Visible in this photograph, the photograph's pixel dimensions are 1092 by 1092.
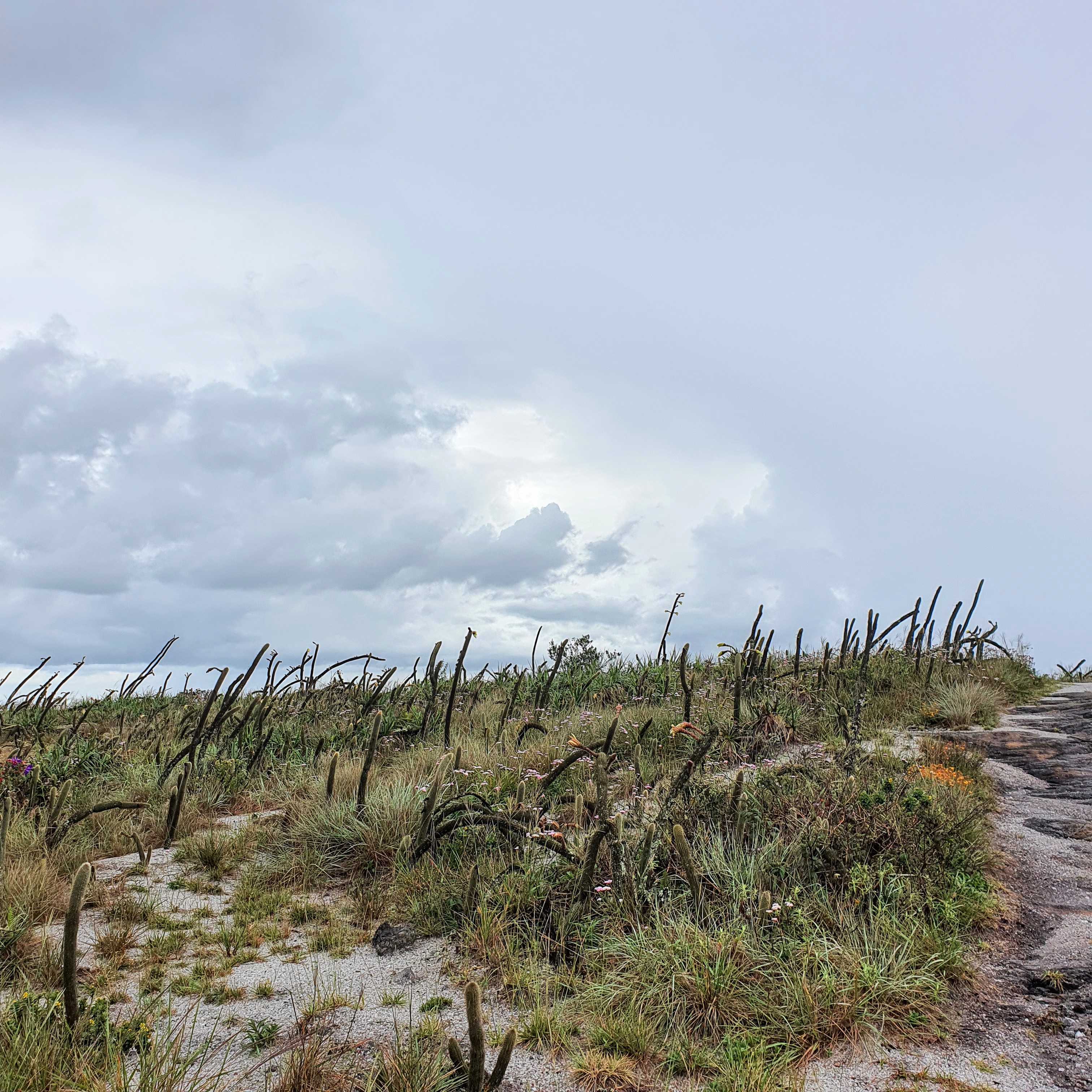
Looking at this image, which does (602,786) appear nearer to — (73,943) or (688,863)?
(688,863)

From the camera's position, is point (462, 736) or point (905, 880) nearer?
point (905, 880)

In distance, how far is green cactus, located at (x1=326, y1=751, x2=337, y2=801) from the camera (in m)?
6.74

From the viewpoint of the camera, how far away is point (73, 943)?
3.34 m

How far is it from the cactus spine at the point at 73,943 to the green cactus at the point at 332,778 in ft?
10.6

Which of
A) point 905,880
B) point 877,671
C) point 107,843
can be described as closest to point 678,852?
point 905,880

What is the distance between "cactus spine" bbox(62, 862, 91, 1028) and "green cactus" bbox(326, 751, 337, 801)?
127 inches

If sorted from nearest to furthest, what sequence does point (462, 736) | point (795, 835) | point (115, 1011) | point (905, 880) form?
point (115, 1011), point (905, 880), point (795, 835), point (462, 736)

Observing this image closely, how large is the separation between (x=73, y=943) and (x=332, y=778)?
3524mm

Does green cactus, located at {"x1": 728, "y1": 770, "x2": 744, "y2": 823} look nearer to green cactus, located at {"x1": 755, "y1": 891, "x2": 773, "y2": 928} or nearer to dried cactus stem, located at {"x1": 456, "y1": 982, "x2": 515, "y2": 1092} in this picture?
green cactus, located at {"x1": 755, "y1": 891, "x2": 773, "y2": 928}

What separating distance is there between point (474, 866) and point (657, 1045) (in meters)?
1.70

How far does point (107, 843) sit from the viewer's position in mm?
6770

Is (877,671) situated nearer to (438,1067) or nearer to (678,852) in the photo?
(678,852)

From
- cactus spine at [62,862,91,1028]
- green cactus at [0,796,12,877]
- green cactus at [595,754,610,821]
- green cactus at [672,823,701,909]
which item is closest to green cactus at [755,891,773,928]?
green cactus at [672,823,701,909]

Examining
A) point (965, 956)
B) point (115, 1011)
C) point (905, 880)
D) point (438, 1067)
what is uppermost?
point (905, 880)
